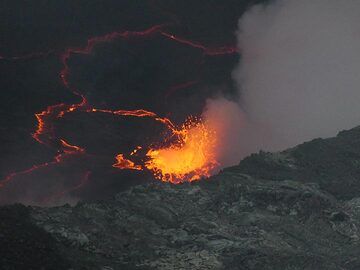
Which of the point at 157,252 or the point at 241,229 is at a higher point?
the point at 241,229

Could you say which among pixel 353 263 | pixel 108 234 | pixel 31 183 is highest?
pixel 31 183

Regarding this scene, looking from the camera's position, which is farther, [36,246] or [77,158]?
[77,158]

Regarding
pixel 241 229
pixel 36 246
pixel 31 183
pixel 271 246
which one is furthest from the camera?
pixel 31 183

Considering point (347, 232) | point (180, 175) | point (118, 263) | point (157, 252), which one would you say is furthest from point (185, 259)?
point (180, 175)

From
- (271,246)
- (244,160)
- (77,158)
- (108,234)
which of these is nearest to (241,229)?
(271,246)

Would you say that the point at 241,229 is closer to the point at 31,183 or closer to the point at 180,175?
the point at 180,175

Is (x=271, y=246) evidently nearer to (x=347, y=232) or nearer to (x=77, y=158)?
(x=347, y=232)

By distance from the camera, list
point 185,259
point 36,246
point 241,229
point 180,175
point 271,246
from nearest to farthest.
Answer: point 36,246, point 185,259, point 271,246, point 241,229, point 180,175
